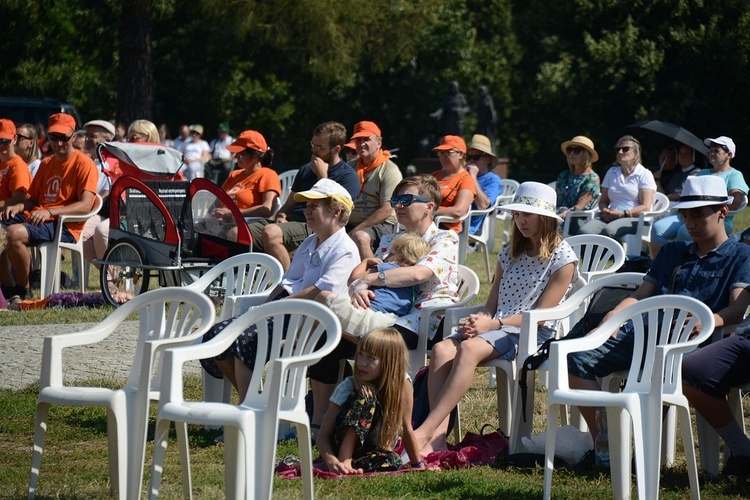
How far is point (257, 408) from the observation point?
164 inches

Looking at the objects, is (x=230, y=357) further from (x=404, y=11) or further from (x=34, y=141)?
(x=404, y=11)

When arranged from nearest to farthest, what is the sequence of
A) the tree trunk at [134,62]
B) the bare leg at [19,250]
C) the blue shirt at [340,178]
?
the blue shirt at [340,178] < the bare leg at [19,250] < the tree trunk at [134,62]

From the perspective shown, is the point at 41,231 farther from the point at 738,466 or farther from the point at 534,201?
the point at 738,466

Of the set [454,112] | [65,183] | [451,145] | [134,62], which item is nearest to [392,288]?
[451,145]

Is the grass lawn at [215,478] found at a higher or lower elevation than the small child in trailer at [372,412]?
lower

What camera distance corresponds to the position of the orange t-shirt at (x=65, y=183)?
34.0 feet

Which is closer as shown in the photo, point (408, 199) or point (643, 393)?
point (643, 393)

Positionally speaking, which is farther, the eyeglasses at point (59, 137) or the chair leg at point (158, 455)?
the eyeglasses at point (59, 137)

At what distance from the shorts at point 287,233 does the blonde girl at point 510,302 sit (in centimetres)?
392

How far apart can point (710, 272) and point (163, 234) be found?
5.94 meters

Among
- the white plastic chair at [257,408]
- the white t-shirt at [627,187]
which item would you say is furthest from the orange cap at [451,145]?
the white plastic chair at [257,408]

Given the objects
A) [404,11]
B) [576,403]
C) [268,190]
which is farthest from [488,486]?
[404,11]

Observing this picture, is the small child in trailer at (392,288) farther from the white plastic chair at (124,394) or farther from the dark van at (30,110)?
the dark van at (30,110)

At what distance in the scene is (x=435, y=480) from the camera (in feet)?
15.9
